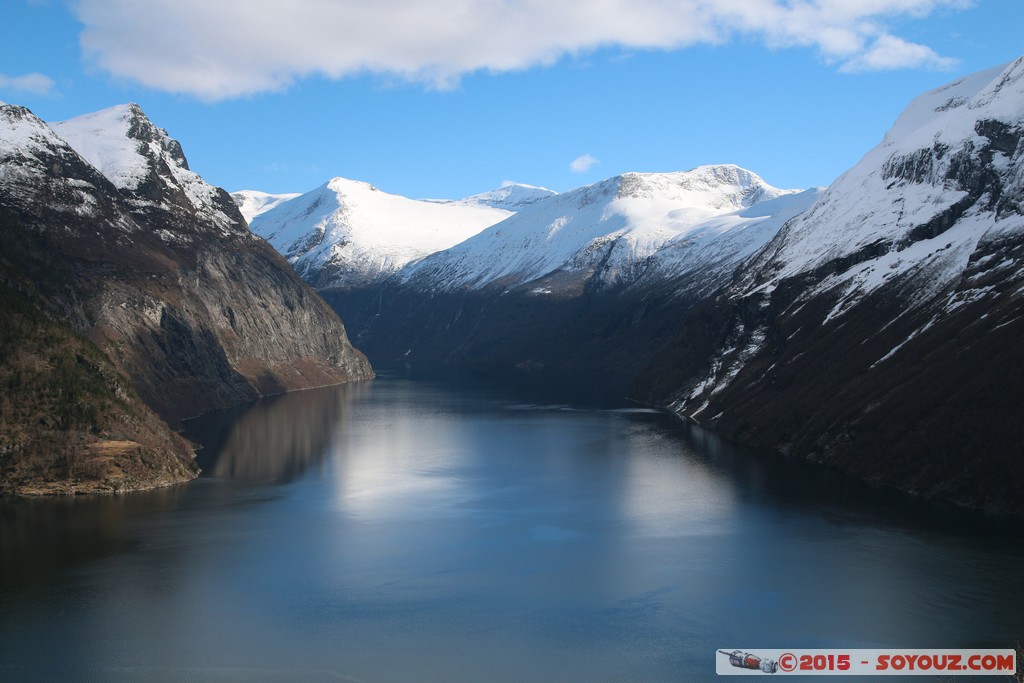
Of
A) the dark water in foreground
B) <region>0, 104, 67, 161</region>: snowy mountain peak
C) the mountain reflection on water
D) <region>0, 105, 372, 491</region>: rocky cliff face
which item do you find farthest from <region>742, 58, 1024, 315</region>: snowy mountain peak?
<region>0, 104, 67, 161</region>: snowy mountain peak

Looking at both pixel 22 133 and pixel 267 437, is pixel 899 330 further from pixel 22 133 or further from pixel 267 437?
pixel 22 133

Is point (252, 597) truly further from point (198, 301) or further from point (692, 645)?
point (198, 301)

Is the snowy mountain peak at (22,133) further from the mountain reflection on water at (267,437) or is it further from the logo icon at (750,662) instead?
the logo icon at (750,662)

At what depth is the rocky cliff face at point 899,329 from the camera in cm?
9581

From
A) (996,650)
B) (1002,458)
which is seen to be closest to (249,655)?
(996,650)

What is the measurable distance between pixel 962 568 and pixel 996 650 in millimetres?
16738

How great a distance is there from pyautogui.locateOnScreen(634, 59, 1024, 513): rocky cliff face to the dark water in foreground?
273 inches

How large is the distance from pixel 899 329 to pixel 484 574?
2889 inches

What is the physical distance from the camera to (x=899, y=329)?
125438mm

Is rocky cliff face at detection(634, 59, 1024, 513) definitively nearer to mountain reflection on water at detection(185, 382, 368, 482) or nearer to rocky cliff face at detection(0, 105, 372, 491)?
mountain reflection on water at detection(185, 382, 368, 482)

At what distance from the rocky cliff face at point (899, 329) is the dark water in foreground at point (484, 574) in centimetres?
694

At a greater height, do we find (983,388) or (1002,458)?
(983,388)

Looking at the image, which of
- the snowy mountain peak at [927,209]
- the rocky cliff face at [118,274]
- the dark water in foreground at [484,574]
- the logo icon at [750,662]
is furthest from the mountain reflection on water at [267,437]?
the snowy mountain peak at [927,209]

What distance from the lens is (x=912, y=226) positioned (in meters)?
155
